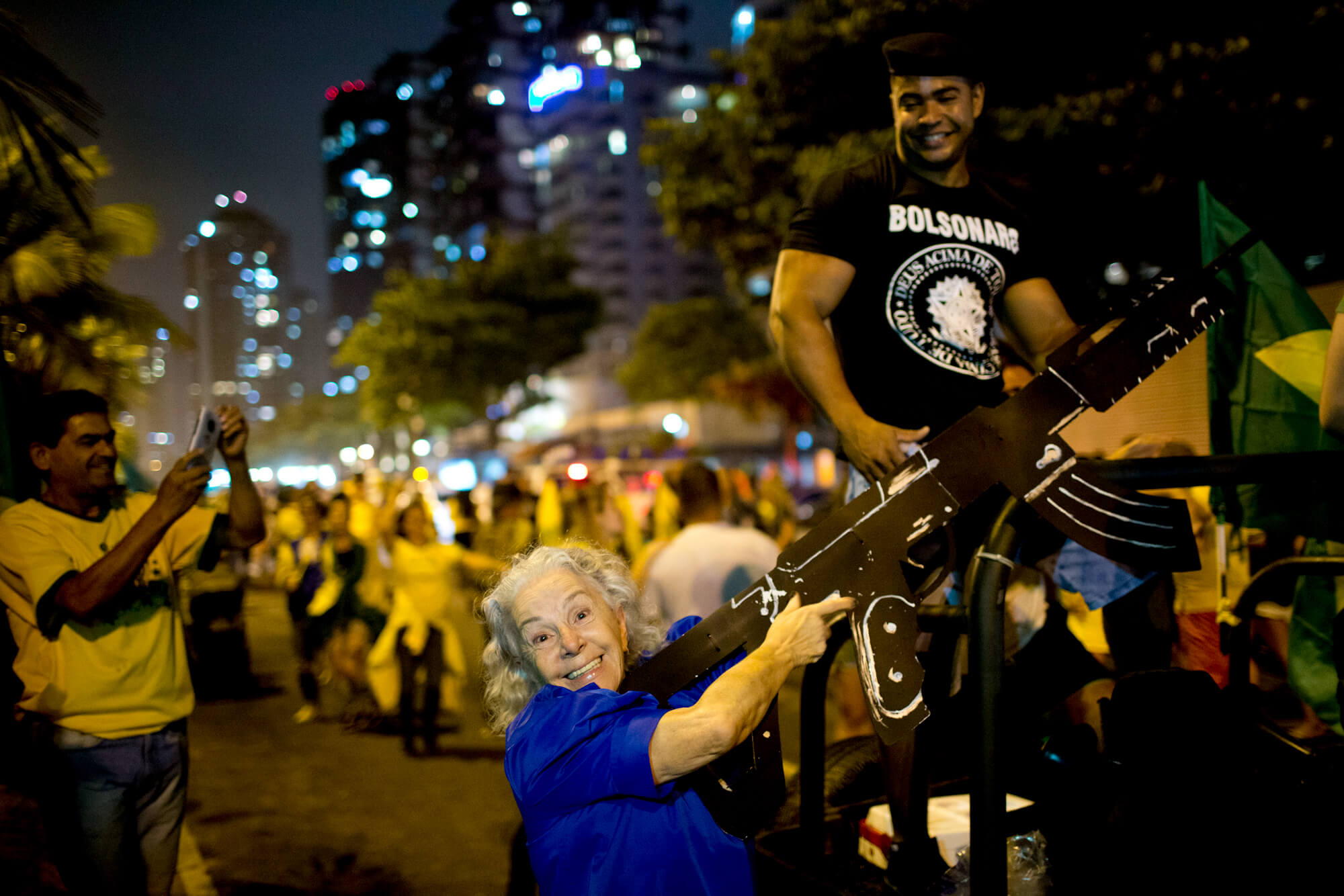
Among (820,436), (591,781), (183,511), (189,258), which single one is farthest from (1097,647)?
(820,436)

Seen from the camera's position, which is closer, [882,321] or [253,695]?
[882,321]

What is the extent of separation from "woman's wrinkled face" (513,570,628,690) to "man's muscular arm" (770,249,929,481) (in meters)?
0.72

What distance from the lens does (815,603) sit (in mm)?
1787

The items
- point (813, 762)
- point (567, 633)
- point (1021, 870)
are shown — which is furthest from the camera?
point (813, 762)

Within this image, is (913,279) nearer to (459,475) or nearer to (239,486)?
(239,486)

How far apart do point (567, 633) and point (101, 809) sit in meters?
1.67

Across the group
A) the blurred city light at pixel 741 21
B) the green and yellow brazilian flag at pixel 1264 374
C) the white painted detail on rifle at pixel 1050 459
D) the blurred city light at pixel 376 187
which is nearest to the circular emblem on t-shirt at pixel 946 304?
the white painted detail on rifle at pixel 1050 459

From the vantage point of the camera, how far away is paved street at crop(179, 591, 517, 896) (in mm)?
4695

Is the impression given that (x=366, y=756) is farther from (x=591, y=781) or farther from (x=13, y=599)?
(x=591, y=781)

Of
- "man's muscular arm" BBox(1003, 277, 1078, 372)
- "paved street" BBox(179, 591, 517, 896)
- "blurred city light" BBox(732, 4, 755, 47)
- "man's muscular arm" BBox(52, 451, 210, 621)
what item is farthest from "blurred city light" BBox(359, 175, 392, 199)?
"man's muscular arm" BBox(1003, 277, 1078, 372)

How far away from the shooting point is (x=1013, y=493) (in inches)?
70.1

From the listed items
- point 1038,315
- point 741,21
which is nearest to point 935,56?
point 1038,315

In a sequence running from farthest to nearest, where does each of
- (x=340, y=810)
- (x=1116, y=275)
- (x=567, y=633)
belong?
(x=1116, y=275), (x=340, y=810), (x=567, y=633)

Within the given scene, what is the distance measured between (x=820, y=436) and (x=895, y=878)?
46.7 metres
